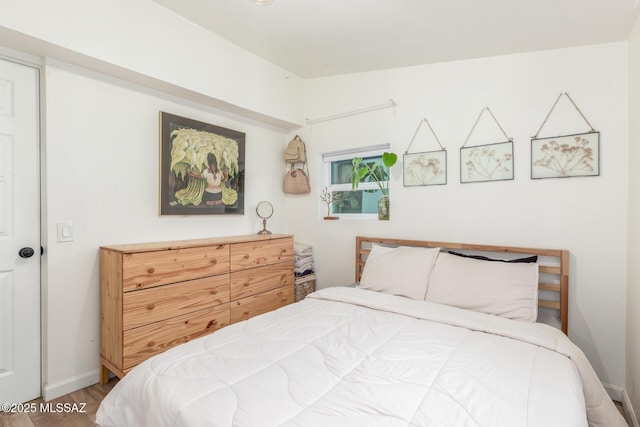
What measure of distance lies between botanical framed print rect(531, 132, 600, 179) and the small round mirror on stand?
7.43 feet

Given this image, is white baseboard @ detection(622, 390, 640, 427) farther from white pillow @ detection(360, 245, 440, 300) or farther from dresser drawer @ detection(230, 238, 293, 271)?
dresser drawer @ detection(230, 238, 293, 271)

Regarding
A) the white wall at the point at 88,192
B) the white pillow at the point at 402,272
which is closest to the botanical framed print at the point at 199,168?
the white wall at the point at 88,192

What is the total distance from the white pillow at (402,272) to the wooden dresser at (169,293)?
967mm

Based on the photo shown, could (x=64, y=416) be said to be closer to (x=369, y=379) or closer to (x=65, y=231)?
(x=65, y=231)

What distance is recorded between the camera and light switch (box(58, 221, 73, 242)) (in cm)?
197

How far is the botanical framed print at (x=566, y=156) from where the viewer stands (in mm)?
2029

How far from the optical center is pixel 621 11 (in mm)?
1707

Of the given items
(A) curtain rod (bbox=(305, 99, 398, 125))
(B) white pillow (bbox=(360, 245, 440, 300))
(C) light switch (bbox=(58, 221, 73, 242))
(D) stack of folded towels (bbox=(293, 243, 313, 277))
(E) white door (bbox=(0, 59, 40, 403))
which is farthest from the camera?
(D) stack of folded towels (bbox=(293, 243, 313, 277))

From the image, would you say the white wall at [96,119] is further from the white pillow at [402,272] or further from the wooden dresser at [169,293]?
the white pillow at [402,272]

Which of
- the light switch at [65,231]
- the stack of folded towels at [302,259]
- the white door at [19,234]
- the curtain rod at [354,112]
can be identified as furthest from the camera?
the stack of folded towels at [302,259]

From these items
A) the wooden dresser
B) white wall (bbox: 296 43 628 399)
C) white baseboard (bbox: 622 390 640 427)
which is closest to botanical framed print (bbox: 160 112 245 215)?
the wooden dresser

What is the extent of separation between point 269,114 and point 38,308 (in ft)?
7.38

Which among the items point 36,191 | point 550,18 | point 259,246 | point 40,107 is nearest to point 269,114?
point 259,246

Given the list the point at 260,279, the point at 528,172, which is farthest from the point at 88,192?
the point at 528,172
